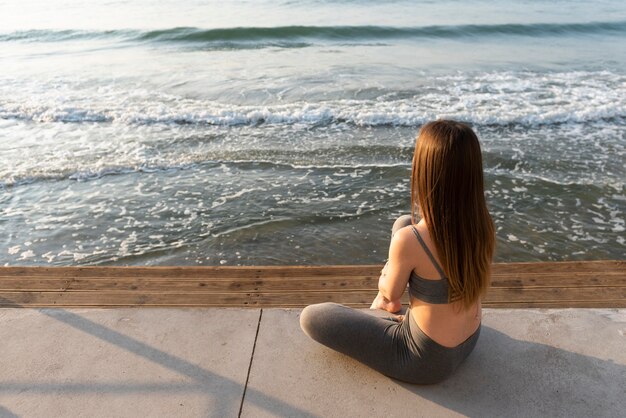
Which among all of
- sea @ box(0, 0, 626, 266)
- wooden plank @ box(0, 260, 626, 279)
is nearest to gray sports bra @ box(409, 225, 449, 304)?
wooden plank @ box(0, 260, 626, 279)

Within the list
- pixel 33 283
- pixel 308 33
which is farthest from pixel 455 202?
pixel 308 33

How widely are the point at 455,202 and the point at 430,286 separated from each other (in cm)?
42

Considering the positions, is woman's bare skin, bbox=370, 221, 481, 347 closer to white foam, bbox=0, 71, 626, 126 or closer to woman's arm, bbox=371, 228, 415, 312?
woman's arm, bbox=371, 228, 415, 312

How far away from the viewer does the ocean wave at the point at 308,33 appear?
707 inches

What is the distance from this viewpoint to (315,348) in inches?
107

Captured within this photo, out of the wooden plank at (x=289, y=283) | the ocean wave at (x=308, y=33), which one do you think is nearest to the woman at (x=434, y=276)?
the wooden plank at (x=289, y=283)

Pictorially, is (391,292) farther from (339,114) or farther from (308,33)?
(308,33)

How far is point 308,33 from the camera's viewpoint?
18.5 m

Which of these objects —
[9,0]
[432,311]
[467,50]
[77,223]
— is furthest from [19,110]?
[9,0]

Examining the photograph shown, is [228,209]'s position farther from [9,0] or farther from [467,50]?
[9,0]

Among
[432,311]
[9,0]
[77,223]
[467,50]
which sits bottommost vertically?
[77,223]

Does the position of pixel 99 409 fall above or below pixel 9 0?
below

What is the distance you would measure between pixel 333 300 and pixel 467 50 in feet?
47.6

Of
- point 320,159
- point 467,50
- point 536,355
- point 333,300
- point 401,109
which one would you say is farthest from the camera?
point 467,50
